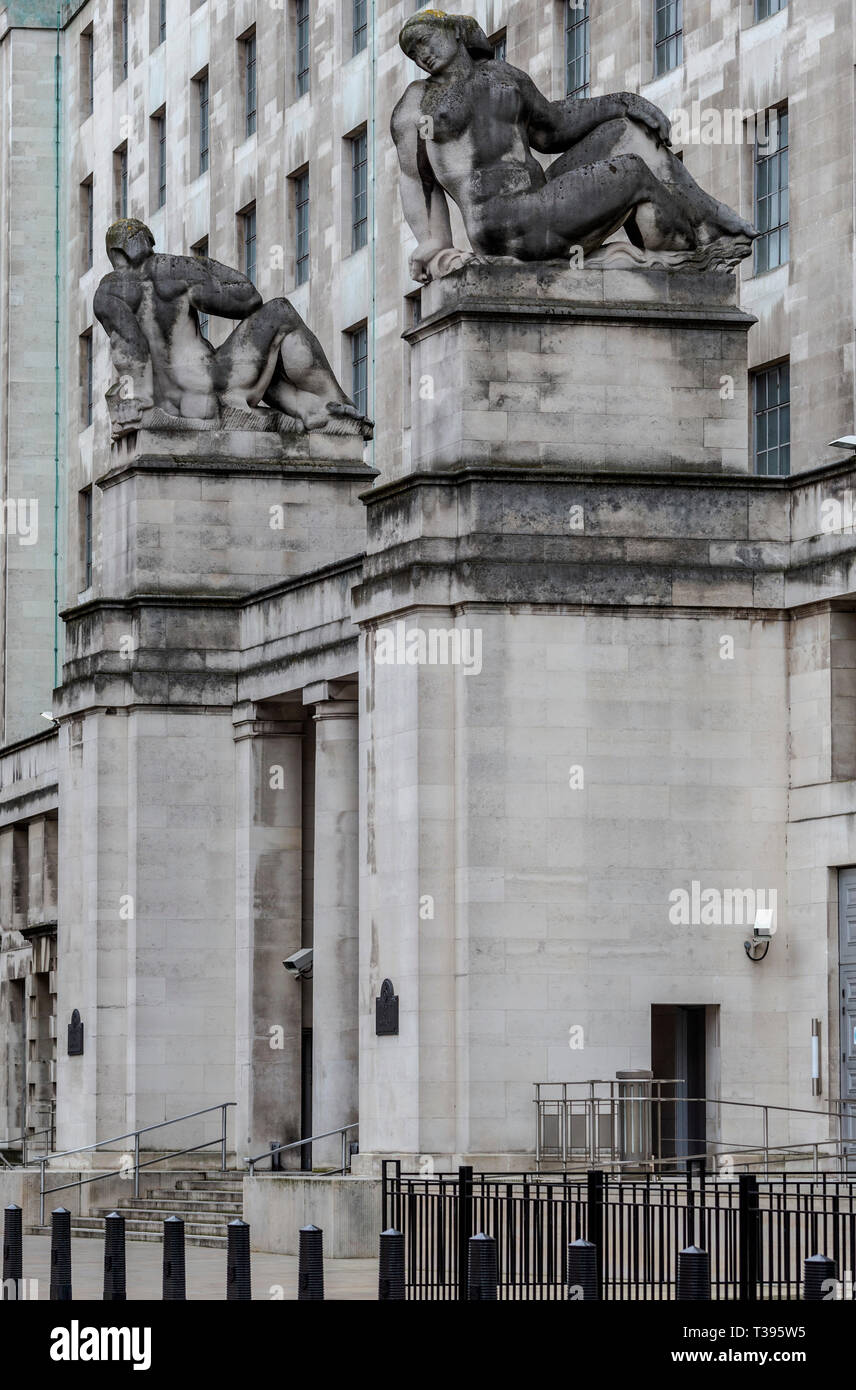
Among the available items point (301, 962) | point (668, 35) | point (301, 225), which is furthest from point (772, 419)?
point (301, 225)

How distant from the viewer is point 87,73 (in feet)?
268

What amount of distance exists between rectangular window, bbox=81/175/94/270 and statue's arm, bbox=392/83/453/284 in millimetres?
42348

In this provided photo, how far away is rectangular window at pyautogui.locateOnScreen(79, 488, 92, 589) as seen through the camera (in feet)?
251

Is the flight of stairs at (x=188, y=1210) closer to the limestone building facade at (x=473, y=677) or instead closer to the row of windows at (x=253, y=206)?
the limestone building facade at (x=473, y=677)

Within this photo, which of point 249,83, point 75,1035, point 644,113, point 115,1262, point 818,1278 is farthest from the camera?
point 249,83

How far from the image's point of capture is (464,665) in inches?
1405

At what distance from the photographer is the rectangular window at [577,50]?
52.8 meters

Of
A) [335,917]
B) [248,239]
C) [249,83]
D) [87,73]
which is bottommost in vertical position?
[335,917]

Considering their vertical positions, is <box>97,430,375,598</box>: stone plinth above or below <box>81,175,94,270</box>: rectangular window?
below

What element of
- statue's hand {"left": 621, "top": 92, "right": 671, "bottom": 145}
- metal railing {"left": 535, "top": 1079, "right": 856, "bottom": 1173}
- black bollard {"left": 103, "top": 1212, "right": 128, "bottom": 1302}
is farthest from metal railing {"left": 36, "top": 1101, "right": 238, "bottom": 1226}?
black bollard {"left": 103, "top": 1212, "right": 128, "bottom": 1302}


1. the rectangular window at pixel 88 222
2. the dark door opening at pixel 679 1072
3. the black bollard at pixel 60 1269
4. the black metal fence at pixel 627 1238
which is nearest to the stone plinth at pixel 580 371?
the dark door opening at pixel 679 1072

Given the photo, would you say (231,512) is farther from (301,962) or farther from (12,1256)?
(12,1256)

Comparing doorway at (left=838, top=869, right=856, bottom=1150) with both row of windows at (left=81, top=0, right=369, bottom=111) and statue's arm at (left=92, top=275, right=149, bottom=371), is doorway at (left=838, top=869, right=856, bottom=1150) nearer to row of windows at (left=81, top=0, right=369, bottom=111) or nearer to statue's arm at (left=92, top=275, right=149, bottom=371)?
statue's arm at (left=92, top=275, right=149, bottom=371)

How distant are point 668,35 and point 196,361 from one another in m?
9.95
